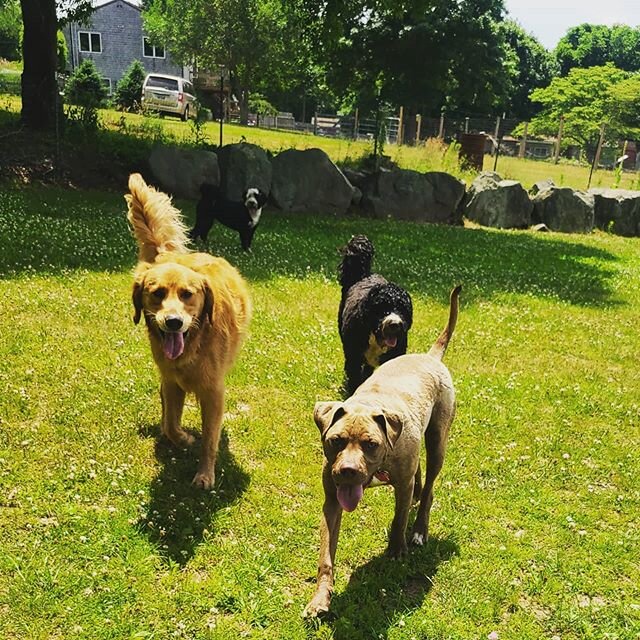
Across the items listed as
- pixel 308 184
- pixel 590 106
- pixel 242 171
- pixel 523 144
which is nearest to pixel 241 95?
pixel 523 144

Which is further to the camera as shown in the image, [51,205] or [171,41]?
[171,41]

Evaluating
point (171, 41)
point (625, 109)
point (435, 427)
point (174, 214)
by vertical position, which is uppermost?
point (171, 41)

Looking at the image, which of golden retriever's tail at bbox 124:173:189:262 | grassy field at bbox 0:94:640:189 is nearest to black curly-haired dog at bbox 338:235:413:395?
golden retriever's tail at bbox 124:173:189:262

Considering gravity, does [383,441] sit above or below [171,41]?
below

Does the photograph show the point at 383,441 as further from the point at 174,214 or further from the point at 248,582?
the point at 174,214

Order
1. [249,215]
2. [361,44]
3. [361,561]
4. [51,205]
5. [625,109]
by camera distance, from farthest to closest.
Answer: [625,109] < [361,44] < [51,205] < [249,215] < [361,561]

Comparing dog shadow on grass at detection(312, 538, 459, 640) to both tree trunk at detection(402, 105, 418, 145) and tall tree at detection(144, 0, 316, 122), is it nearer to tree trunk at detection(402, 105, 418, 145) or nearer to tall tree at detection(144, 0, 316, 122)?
tree trunk at detection(402, 105, 418, 145)

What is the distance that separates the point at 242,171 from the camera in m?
16.5

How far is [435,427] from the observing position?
411cm

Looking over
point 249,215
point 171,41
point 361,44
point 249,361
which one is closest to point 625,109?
point 361,44

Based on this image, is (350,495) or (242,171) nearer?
(350,495)

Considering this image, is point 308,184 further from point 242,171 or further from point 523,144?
point 523,144

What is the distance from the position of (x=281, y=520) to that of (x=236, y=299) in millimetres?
1869

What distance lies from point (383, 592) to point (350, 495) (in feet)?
3.18
